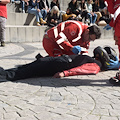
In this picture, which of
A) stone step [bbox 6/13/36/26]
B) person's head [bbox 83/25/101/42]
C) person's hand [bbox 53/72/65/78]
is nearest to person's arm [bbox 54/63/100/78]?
person's hand [bbox 53/72/65/78]

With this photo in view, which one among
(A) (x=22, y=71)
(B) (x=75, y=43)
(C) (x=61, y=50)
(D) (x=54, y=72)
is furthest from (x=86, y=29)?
(A) (x=22, y=71)

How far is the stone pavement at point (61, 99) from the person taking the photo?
8.04 feet

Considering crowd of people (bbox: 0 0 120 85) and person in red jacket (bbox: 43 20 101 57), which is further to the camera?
person in red jacket (bbox: 43 20 101 57)

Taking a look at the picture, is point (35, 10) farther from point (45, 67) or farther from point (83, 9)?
point (45, 67)

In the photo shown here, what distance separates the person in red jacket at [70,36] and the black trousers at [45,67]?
0.27 metres

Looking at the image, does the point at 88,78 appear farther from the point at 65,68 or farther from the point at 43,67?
the point at 43,67

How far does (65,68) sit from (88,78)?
42 centimetres

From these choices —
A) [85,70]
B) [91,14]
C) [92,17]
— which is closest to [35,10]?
[91,14]

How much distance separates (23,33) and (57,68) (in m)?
4.87

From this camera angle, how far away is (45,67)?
3.87m

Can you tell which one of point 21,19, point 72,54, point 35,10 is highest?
point 35,10

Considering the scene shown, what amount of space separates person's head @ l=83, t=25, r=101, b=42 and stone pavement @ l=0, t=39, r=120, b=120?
69 centimetres

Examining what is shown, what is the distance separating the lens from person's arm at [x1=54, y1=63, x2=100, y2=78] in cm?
396

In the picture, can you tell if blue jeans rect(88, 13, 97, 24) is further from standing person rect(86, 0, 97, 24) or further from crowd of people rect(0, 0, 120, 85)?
crowd of people rect(0, 0, 120, 85)
